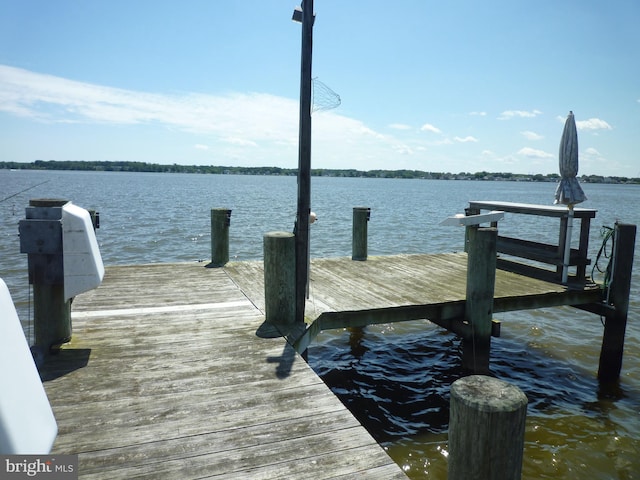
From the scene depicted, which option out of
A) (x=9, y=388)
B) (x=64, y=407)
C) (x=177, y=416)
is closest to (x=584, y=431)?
(x=177, y=416)

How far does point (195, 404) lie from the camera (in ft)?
12.3

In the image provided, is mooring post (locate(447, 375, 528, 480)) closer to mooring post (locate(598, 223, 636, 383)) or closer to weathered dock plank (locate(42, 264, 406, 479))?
weathered dock plank (locate(42, 264, 406, 479))

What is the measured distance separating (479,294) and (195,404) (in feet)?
13.5

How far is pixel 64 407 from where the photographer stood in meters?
3.65

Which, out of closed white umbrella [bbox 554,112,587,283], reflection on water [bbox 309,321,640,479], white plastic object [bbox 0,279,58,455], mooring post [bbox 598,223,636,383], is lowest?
reflection on water [bbox 309,321,640,479]

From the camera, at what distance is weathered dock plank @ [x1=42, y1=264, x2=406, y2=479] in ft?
9.90

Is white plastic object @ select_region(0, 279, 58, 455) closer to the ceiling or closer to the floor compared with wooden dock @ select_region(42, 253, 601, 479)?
closer to the ceiling

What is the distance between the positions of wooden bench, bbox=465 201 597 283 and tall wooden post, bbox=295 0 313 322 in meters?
4.00

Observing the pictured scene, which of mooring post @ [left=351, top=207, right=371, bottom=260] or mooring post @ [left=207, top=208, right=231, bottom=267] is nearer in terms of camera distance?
mooring post @ [left=207, top=208, right=231, bottom=267]

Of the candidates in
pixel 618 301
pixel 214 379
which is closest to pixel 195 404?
pixel 214 379

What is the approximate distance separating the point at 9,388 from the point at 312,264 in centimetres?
742

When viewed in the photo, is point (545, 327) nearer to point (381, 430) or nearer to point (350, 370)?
point (350, 370)

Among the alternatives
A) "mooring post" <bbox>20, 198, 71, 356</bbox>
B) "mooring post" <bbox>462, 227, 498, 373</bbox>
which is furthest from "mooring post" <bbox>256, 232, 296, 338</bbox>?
"mooring post" <bbox>462, 227, 498, 373</bbox>

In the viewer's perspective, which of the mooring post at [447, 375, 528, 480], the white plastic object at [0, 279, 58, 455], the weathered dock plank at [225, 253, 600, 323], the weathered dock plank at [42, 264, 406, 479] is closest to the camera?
the white plastic object at [0, 279, 58, 455]
